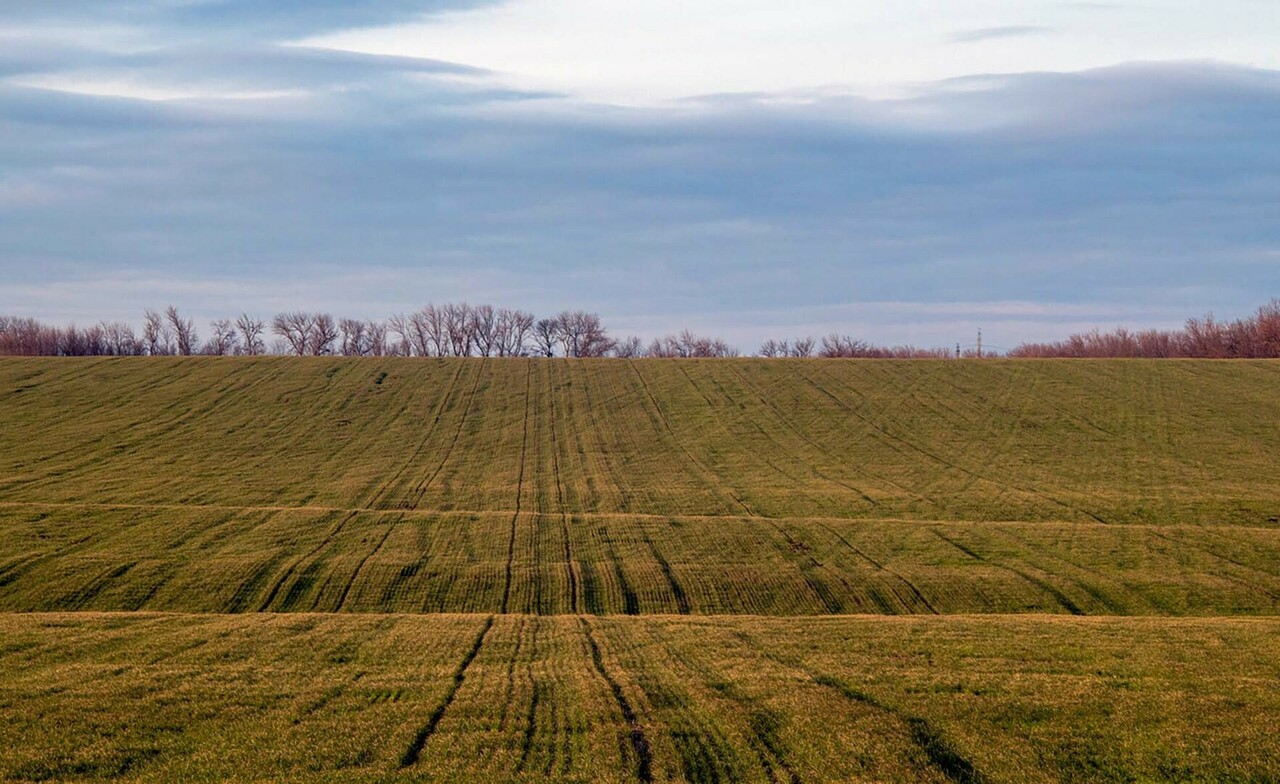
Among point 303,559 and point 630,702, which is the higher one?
point 630,702

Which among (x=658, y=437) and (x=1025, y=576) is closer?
(x=1025, y=576)

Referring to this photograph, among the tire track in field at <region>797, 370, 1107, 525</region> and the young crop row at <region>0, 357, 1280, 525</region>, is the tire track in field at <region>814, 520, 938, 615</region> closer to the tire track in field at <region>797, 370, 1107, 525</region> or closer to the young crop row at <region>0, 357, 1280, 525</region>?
the young crop row at <region>0, 357, 1280, 525</region>

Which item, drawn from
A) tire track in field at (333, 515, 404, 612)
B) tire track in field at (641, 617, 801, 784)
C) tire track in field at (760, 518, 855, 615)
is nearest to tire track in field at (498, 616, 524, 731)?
tire track in field at (641, 617, 801, 784)

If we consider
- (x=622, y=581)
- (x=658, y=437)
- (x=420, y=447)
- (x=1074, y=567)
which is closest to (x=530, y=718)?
(x=622, y=581)

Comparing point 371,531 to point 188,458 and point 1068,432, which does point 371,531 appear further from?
point 1068,432

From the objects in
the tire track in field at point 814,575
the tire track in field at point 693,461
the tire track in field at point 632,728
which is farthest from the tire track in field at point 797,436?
the tire track in field at point 632,728

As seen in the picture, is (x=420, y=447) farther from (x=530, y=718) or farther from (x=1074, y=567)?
(x=530, y=718)

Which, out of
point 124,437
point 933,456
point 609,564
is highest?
point 124,437

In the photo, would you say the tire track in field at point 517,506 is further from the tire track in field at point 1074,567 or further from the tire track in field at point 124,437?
the tire track in field at point 124,437
